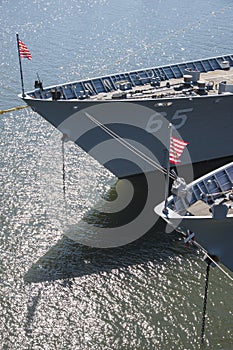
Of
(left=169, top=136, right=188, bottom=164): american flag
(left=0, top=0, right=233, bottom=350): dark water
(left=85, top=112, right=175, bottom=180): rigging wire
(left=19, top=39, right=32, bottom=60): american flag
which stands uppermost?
(left=19, top=39, right=32, bottom=60): american flag

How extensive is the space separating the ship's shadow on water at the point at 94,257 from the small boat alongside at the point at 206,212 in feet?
14.2

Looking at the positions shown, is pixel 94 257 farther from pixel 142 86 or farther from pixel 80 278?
pixel 142 86

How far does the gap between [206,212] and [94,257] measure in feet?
20.0

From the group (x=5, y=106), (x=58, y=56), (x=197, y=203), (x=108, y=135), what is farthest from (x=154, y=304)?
(x=58, y=56)

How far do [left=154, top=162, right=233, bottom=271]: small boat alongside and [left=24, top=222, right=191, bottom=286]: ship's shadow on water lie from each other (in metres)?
4.32

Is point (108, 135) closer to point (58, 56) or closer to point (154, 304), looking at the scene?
point (154, 304)

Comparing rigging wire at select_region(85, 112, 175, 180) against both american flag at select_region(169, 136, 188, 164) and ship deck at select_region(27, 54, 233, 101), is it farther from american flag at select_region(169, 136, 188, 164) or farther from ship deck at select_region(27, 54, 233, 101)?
american flag at select_region(169, 136, 188, 164)

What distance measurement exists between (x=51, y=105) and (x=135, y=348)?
1128 centimetres

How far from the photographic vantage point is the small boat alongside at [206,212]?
13.5 metres

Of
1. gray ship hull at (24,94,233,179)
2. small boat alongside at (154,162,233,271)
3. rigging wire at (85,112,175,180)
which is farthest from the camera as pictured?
rigging wire at (85,112,175,180)

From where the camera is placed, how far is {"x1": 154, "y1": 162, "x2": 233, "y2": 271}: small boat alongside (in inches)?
531

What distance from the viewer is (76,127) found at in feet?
70.2

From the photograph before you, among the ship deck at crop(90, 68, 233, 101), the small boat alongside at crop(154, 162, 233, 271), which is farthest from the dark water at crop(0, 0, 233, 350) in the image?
the ship deck at crop(90, 68, 233, 101)

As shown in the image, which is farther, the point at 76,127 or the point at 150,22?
the point at 150,22
